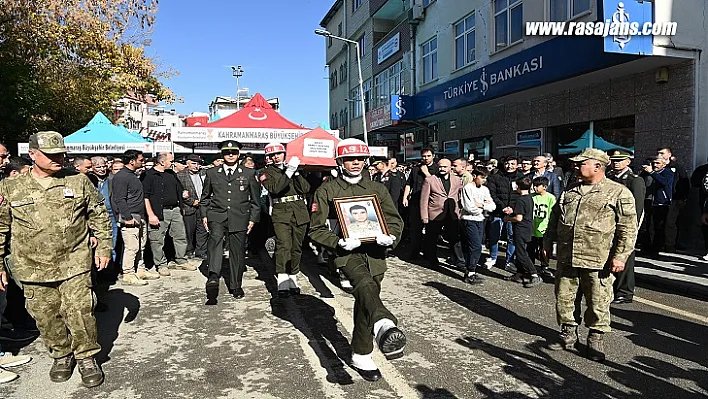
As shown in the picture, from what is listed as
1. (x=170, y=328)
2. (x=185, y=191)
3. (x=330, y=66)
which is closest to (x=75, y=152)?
(x=185, y=191)

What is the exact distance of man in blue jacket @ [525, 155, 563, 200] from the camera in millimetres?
9312

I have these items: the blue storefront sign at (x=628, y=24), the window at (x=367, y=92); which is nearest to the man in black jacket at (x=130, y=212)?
the blue storefront sign at (x=628, y=24)

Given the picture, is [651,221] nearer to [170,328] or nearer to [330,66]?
[170,328]

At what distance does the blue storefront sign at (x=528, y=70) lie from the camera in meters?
11.1

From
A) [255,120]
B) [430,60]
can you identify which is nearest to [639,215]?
[255,120]

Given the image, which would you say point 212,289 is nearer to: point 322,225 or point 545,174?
point 322,225

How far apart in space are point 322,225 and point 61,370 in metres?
2.44

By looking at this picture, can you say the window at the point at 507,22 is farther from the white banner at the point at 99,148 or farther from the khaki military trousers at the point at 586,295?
the khaki military trousers at the point at 586,295

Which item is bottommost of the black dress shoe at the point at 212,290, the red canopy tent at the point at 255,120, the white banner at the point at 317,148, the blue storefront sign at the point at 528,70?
the black dress shoe at the point at 212,290

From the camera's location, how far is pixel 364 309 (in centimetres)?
416

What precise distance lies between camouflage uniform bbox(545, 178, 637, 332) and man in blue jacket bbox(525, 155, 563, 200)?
4.29 m

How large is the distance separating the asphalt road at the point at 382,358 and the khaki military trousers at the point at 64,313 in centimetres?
30

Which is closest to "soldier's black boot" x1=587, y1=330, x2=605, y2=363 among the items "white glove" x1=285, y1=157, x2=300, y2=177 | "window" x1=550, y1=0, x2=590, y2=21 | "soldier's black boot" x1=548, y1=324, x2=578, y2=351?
"soldier's black boot" x1=548, y1=324, x2=578, y2=351

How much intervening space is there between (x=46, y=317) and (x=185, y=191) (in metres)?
5.29
